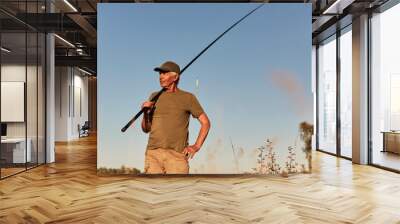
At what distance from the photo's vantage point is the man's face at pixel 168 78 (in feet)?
23.0

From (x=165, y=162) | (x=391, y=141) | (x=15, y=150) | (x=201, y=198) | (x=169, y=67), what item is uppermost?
(x=169, y=67)

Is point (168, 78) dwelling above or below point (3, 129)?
above

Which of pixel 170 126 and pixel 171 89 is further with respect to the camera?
pixel 171 89

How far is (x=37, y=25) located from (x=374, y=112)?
7112mm

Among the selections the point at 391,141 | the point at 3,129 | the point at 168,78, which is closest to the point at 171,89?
the point at 168,78

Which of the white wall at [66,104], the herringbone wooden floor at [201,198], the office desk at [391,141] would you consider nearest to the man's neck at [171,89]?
the herringbone wooden floor at [201,198]

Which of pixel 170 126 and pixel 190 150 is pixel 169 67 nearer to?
pixel 170 126

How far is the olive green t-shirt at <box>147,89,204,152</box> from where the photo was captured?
267 inches

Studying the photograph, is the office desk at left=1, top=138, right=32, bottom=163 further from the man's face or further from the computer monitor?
the man's face

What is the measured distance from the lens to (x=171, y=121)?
6.76m

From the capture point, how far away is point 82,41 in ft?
44.1

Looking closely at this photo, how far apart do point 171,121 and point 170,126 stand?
3.5 inches

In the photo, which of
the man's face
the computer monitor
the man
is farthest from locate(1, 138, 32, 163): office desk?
the man's face

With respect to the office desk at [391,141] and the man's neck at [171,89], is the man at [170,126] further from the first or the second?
the office desk at [391,141]
